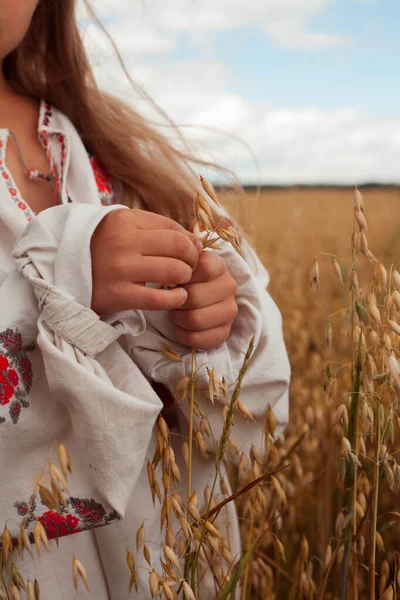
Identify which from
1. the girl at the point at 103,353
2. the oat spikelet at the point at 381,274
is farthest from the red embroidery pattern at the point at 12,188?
the oat spikelet at the point at 381,274

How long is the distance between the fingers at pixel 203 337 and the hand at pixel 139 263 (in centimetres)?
7

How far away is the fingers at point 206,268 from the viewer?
1.95ft

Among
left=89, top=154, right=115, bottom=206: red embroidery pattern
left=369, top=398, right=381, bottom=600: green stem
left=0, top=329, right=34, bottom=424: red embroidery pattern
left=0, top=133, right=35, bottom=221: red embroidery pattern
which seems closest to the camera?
left=369, top=398, right=381, bottom=600: green stem

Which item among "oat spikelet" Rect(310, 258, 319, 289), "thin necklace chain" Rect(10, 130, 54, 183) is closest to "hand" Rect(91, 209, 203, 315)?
"oat spikelet" Rect(310, 258, 319, 289)

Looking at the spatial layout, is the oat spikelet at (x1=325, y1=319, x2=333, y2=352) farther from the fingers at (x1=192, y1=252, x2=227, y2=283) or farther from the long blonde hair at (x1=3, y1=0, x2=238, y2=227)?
the long blonde hair at (x1=3, y1=0, x2=238, y2=227)

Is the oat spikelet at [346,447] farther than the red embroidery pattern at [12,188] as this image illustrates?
No

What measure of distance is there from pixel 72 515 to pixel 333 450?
1.81 ft

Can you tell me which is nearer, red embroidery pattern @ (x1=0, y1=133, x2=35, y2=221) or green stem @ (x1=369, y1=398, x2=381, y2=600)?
green stem @ (x1=369, y1=398, x2=381, y2=600)

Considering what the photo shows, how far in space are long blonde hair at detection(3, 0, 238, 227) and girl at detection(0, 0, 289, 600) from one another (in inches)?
7.2

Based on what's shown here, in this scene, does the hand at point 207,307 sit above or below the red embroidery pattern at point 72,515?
above

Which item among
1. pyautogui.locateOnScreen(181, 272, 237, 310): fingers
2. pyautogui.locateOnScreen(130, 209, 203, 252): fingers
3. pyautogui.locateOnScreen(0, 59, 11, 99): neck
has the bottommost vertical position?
pyautogui.locateOnScreen(181, 272, 237, 310): fingers

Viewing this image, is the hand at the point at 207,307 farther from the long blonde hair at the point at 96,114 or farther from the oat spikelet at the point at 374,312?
the long blonde hair at the point at 96,114

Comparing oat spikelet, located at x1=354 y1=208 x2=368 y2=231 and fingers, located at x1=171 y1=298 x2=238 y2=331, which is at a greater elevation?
oat spikelet, located at x1=354 y1=208 x2=368 y2=231

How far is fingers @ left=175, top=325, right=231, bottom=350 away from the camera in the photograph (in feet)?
2.04
